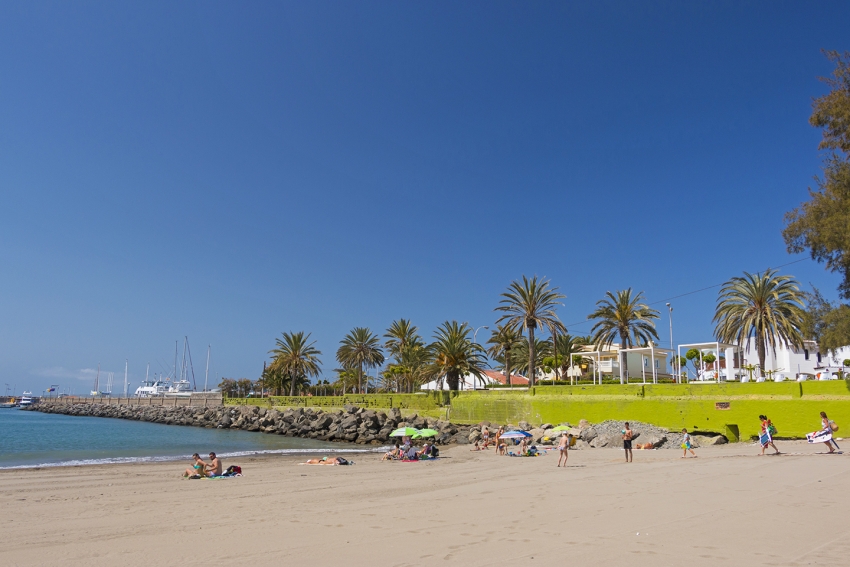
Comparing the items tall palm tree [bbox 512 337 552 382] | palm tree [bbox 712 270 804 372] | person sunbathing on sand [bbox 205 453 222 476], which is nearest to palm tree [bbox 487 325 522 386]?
tall palm tree [bbox 512 337 552 382]

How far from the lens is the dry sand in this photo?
25.3ft

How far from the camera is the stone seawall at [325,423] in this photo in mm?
41750

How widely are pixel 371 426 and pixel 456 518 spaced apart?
34951 mm

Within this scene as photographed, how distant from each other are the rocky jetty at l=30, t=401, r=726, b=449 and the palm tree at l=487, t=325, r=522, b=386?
37.3 feet

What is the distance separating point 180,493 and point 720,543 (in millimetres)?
13359

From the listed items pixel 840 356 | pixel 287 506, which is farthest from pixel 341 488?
pixel 840 356

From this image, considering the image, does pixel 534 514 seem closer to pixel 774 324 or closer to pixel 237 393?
pixel 774 324

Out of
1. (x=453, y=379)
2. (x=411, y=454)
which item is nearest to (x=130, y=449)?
(x=411, y=454)

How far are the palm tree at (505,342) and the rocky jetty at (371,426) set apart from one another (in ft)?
37.3

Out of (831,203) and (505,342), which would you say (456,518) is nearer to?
(831,203)

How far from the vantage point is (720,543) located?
8031 mm

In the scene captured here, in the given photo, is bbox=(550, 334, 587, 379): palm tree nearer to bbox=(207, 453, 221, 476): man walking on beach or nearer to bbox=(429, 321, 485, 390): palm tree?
bbox=(429, 321, 485, 390): palm tree

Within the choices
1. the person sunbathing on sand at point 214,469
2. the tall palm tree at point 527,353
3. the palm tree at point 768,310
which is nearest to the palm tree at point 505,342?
the tall palm tree at point 527,353

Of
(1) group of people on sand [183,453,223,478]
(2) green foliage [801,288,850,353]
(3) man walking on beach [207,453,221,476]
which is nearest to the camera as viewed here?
(1) group of people on sand [183,453,223,478]
